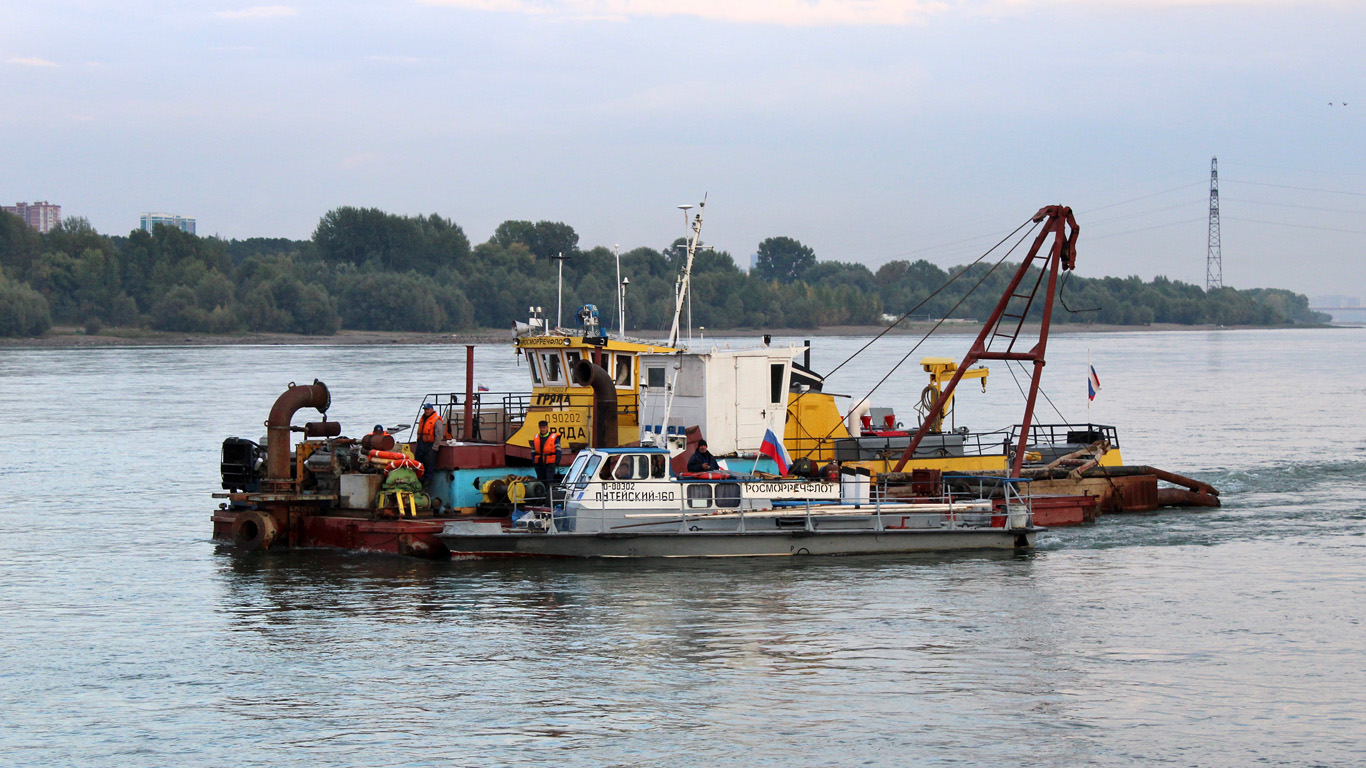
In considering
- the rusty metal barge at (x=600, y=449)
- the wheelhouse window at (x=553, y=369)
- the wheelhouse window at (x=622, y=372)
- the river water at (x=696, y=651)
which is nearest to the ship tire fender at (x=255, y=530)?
the rusty metal barge at (x=600, y=449)

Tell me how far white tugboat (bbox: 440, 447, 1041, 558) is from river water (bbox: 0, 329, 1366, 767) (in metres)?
0.45

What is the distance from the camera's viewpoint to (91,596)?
2481 centimetres

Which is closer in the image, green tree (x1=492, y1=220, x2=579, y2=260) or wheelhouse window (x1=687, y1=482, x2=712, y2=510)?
wheelhouse window (x1=687, y1=482, x2=712, y2=510)

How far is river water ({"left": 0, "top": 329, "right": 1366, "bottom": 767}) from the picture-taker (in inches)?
642

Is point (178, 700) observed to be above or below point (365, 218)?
below

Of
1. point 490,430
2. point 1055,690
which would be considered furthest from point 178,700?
point 490,430

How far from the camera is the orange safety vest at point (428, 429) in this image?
27359 millimetres

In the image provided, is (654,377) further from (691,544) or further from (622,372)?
(691,544)

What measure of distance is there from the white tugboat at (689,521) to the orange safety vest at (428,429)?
7.72ft

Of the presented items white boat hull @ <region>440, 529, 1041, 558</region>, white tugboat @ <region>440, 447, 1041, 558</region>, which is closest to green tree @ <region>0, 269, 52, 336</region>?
white boat hull @ <region>440, 529, 1041, 558</region>

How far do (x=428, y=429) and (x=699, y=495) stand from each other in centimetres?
560

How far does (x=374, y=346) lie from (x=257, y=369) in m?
60.3

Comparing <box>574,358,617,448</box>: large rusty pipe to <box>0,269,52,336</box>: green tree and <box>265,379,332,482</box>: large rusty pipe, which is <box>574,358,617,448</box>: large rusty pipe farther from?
<box>0,269,52,336</box>: green tree

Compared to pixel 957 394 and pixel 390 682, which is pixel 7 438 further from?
pixel 957 394
